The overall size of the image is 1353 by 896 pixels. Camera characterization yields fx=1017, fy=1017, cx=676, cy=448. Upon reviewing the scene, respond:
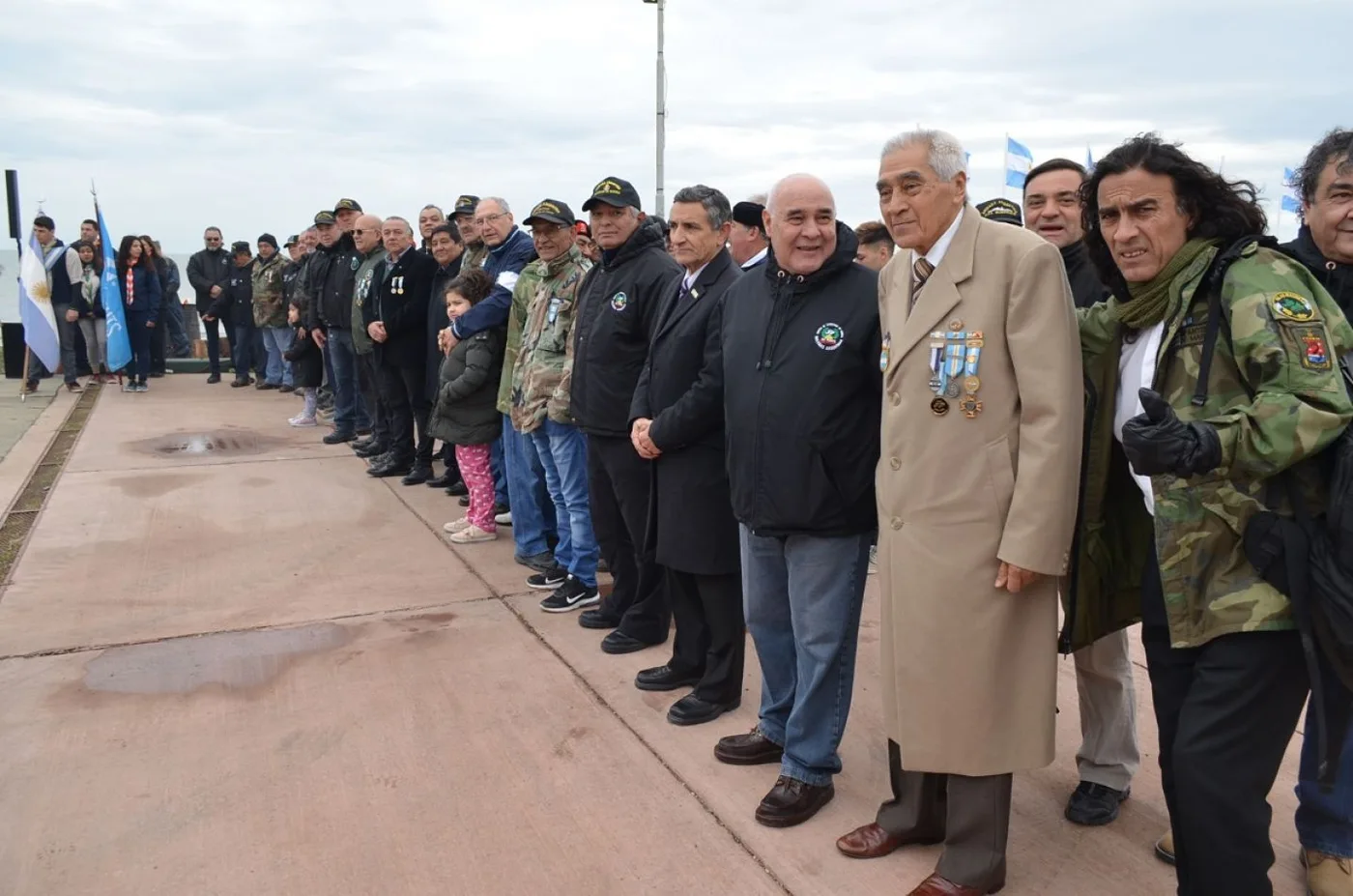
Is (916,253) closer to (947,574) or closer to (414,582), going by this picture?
(947,574)

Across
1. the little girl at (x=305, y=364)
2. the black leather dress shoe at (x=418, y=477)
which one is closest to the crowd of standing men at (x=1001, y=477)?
the black leather dress shoe at (x=418, y=477)

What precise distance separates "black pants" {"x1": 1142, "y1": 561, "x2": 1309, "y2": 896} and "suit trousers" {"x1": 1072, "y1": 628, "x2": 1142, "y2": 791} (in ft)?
2.78

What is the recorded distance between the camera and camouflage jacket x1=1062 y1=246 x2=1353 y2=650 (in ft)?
6.72

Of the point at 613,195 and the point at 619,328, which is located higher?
the point at 613,195

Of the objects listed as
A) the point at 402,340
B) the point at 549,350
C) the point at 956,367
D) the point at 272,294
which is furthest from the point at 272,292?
the point at 956,367

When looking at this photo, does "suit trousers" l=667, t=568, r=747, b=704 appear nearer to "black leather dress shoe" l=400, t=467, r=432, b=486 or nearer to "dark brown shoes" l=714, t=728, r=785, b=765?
"dark brown shoes" l=714, t=728, r=785, b=765

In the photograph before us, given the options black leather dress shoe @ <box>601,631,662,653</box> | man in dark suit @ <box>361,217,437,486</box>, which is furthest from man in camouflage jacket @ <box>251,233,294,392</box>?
black leather dress shoe @ <box>601,631,662,653</box>

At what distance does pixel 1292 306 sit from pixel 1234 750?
95 centimetres

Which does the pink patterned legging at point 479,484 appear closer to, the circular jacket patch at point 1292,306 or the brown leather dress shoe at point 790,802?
the brown leather dress shoe at point 790,802

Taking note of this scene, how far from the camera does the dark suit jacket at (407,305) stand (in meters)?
7.50

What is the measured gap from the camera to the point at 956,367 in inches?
98.0

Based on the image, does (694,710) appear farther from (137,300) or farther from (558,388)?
(137,300)

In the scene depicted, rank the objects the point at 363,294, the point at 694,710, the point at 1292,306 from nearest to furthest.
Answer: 1. the point at 1292,306
2. the point at 694,710
3. the point at 363,294

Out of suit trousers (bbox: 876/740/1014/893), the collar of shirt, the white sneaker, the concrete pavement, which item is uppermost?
the collar of shirt
